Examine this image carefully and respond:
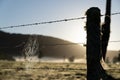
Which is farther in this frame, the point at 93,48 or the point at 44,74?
the point at 44,74

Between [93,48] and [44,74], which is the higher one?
[93,48]

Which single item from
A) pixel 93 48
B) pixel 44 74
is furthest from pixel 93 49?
pixel 44 74

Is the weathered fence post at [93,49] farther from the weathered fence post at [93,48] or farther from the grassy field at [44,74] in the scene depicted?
the grassy field at [44,74]

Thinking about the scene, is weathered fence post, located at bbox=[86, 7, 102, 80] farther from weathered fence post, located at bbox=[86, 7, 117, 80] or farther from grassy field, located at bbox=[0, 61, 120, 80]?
grassy field, located at bbox=[0, 61, 120, 80]

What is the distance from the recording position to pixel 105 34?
1817 cm

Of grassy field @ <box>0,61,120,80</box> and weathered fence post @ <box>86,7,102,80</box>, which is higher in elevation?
weathered fence post @ <box>86,7,102,80</box>

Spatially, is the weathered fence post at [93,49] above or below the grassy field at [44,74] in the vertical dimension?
above

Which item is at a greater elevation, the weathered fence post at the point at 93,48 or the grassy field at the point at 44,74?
the weathered fence post at the point at 93,48

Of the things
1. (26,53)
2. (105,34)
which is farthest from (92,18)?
(105,34)

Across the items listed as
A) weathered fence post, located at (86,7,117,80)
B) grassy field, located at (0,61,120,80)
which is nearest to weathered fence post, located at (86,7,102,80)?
weathered fence post, located at (86,7,117,80)

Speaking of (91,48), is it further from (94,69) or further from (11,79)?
(11,79)

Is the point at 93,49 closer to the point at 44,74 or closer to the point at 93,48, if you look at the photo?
the point at 93,48

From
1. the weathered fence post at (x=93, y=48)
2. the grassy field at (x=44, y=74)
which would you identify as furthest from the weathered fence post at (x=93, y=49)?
the grassy field at (x=44, y=74)

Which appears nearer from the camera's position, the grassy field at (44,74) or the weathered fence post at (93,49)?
the weathered fence post at (93,49)
